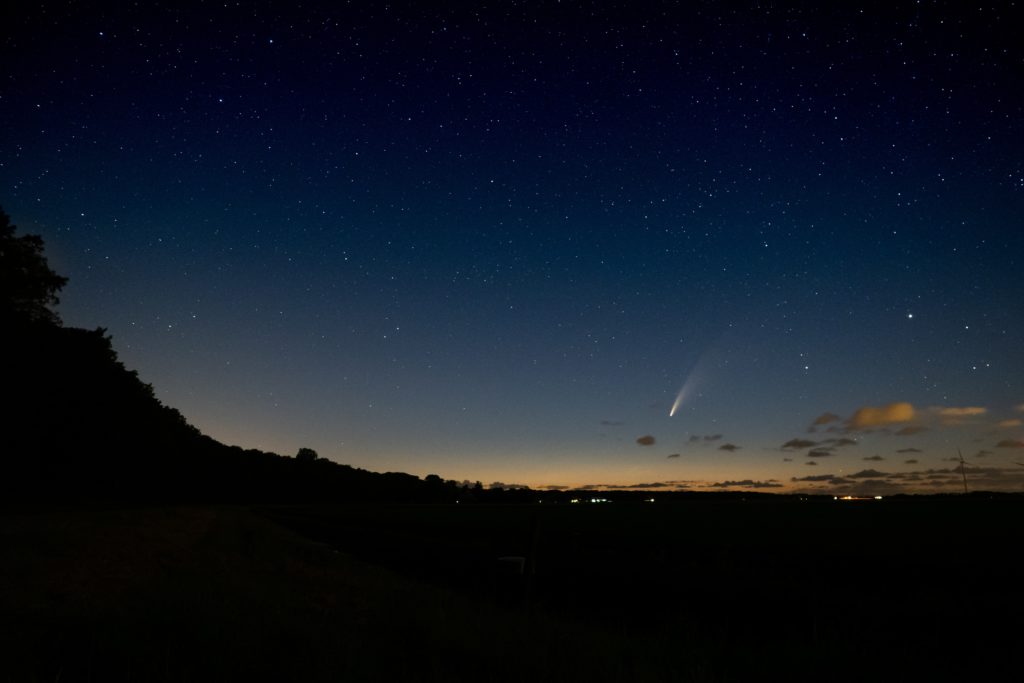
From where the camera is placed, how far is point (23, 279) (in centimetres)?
2461

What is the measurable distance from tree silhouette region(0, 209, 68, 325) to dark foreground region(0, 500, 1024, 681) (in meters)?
9.97

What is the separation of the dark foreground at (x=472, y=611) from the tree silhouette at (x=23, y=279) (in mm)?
9975

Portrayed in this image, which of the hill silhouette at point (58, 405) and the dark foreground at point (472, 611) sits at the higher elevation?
the hill silhouette at point (58, 405)

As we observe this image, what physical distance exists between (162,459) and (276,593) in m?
40.6

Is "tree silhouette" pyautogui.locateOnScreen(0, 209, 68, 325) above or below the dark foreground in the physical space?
above

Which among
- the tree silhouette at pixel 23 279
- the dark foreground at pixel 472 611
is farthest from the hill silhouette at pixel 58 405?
the dark foreground at pixel 472 611

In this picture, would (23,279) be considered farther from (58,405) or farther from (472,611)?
(472,611)

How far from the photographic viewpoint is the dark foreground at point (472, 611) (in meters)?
5.86

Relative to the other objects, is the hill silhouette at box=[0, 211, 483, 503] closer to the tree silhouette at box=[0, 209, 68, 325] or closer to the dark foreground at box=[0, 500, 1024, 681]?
the tree silhouette at box=[0, 209, 68, 325]

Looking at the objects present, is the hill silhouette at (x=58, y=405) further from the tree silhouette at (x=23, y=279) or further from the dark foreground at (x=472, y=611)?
the dark foreground at (x=472, y=611)

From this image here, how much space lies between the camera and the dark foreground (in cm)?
586

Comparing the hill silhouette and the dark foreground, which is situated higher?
the hill silhouette

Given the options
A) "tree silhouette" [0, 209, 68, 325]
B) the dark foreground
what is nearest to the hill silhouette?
"tree silhouette" [0, 209, 68, 325]

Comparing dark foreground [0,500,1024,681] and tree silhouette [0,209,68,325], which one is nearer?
dark foreground [0,500,1024,681]
